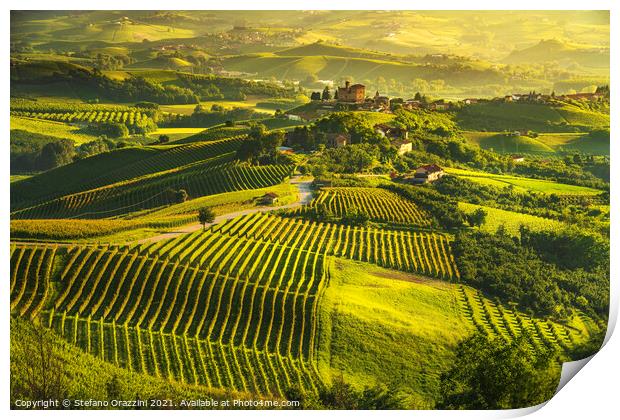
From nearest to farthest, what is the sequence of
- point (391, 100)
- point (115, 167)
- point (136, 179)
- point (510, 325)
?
point (510, 325) → point (136, 179) → point (115, 167) → point (391, 100)

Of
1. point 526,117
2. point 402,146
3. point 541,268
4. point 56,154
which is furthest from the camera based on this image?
point 526,117

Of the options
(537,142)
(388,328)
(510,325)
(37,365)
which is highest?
(537,142)

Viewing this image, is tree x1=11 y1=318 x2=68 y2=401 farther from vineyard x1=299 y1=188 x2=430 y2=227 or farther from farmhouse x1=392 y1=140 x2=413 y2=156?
farmhouse x1=392 y1=140 x2=413 y2=156

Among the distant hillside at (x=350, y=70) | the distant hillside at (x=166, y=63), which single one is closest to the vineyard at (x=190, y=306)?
the distant hillside at (x=166, y=63)

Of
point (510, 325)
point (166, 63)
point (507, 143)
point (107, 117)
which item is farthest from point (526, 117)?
point (107, 117)

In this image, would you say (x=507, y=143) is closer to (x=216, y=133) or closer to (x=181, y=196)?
(x=216, y=133)

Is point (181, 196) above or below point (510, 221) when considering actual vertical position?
above

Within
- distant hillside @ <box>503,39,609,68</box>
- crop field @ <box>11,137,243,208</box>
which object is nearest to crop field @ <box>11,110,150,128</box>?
crop field @ <box>11,137,243,208</box>
